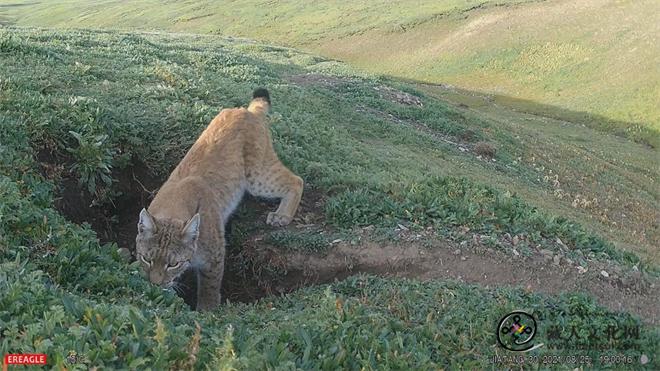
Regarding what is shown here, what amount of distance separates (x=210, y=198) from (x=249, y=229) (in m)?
1.34

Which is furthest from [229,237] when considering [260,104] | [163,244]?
[260,104]

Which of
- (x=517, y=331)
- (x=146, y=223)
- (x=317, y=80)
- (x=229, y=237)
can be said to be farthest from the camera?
(x=317, y=80)


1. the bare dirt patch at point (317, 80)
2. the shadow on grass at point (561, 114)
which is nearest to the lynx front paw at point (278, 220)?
the bare dirt patch at point (317, 80)

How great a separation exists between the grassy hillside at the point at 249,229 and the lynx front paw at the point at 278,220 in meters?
0.20

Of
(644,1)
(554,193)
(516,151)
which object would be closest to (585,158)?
(516,151)

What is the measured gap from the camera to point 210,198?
8625mm

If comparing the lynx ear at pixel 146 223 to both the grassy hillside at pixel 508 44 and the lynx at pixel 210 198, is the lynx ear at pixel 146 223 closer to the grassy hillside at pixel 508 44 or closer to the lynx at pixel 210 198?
the lynx at pixel 210 198

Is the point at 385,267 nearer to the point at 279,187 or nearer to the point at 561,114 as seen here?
the point at 279,187

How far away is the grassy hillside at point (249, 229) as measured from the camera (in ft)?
15.5

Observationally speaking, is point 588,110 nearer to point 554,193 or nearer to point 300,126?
point 554,193

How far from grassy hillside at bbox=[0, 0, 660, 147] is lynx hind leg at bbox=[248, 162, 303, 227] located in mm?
34497

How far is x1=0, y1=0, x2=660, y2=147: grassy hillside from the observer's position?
44406 millimetres

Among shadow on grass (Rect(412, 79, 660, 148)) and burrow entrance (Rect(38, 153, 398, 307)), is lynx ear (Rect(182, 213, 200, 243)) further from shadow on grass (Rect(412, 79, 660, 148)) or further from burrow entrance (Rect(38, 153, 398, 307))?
shadow on grass (Rect(412, 79, 660, 148))

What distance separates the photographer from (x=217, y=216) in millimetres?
8625
